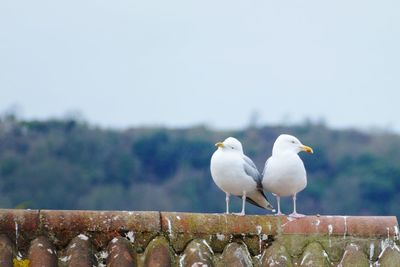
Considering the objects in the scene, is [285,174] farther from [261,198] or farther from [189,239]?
[189,239]

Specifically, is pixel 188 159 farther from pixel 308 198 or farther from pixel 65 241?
pixel 65 241

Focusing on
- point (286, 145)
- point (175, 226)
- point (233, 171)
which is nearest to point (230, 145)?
point (233, 171)

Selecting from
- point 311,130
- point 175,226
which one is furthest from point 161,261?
point 311,130

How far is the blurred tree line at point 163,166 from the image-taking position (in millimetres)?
71625

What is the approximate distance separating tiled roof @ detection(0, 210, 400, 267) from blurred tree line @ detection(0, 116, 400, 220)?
54.1 meters

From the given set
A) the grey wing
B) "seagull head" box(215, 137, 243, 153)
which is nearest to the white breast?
the grey wing

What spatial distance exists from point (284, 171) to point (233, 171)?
1.65 feet

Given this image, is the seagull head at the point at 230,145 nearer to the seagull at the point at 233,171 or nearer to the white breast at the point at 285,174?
the seagull at the point at 233,171

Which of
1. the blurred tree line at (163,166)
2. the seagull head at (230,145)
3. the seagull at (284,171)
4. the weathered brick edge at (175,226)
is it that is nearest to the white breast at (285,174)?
the seagull at (284,171)

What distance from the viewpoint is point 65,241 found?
33.4 ft

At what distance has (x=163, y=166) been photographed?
85000mm

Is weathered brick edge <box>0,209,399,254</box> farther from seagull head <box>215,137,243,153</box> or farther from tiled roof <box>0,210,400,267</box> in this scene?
seagull head <box>215,137,243,153</box>

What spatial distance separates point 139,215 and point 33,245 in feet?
2.63

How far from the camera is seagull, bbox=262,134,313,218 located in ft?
38.8
